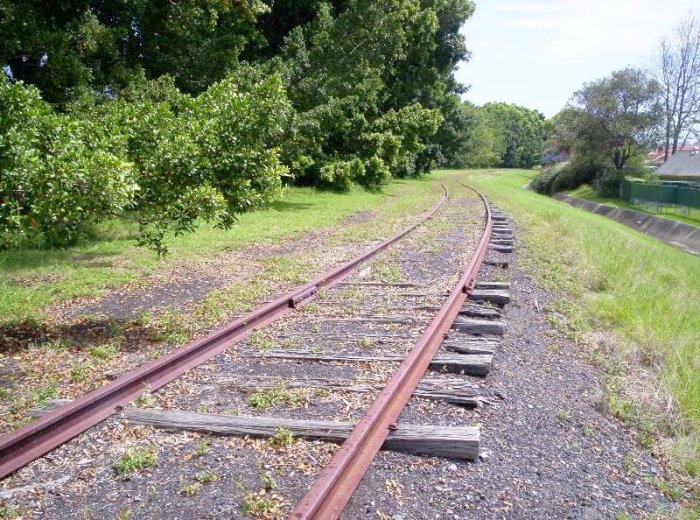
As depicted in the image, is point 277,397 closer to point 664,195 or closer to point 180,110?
point 180,110

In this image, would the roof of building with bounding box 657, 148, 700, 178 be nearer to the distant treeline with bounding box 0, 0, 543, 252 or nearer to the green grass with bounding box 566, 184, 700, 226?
the green grass with bounding box 566, 184, 700, 226

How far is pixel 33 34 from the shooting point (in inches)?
496

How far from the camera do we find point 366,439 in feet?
12.9

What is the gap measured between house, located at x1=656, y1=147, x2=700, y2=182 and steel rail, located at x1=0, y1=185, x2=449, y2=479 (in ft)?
189

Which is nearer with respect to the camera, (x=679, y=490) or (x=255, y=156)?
(x=679, y=490)

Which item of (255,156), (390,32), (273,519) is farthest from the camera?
(390,32)

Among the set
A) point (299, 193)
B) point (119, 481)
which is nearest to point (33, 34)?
point (119, 481)

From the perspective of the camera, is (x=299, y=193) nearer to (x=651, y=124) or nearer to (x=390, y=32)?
(x=390, y=32)

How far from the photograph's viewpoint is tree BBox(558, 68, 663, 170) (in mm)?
46344

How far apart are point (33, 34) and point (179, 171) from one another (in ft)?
26.6

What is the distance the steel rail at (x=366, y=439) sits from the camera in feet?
10.5

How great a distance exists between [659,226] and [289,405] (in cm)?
2822

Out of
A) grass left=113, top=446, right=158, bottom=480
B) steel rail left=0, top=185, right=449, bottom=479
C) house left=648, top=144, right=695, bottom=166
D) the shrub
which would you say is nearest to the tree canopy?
the shrub

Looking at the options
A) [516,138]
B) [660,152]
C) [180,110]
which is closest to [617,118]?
[660,152]
